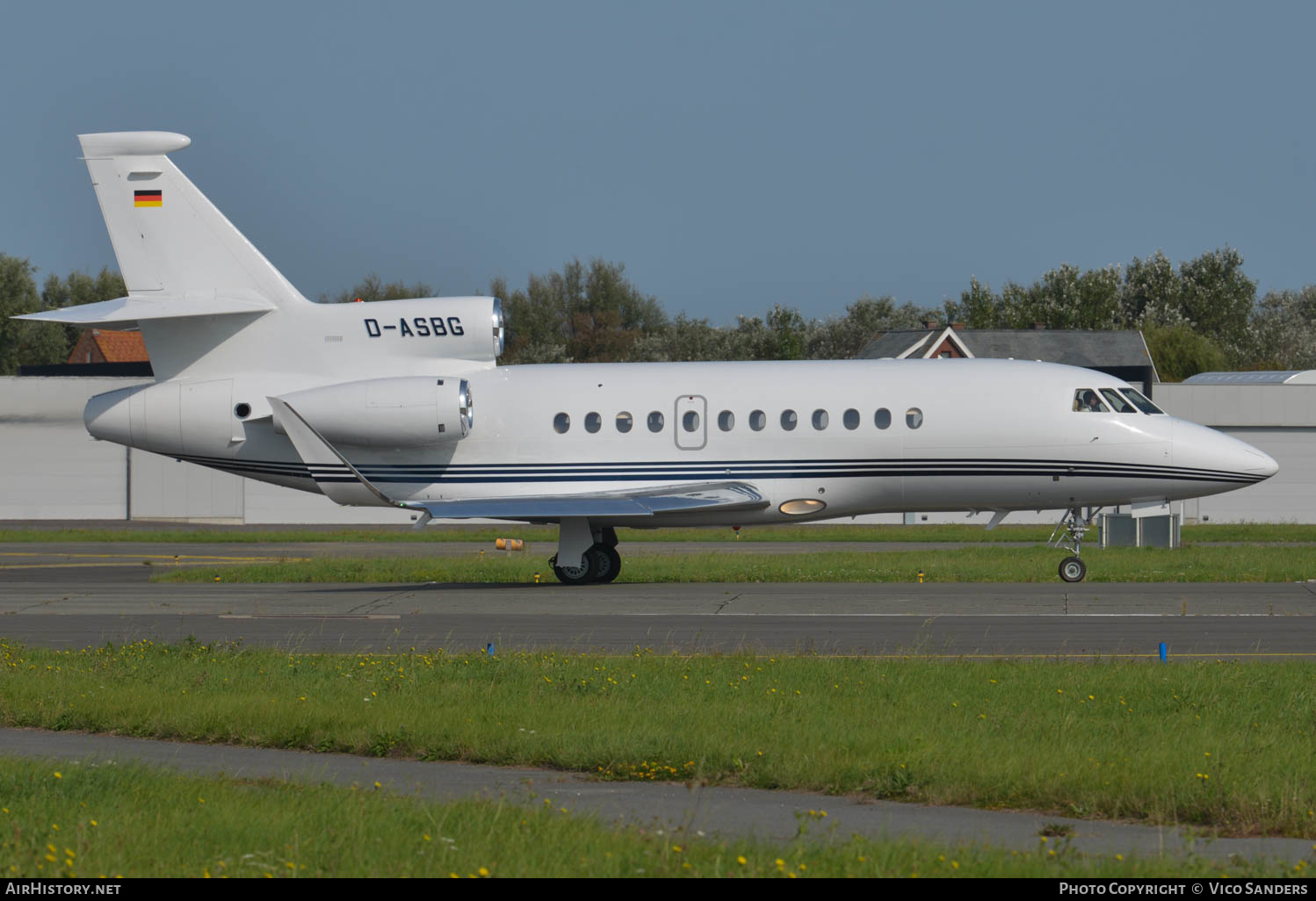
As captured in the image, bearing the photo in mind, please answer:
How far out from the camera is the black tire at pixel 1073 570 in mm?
24156

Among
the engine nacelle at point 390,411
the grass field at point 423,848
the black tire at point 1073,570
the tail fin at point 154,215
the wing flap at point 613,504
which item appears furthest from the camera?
the tail fin at point 154,215

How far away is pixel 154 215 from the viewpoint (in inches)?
989

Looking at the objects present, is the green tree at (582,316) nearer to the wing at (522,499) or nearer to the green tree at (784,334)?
the green tree at (784,334)

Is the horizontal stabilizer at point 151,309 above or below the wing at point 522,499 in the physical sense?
above

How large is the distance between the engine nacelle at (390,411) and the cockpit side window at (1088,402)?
10460 mm

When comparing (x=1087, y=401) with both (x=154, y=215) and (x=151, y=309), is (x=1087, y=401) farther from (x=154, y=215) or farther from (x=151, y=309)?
(x=154, y=215)

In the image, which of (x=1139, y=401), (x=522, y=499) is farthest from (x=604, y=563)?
(x=1139, y=401)

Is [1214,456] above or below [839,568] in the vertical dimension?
above

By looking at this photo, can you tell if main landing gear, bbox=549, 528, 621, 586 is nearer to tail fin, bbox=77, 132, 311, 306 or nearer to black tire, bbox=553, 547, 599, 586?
black tire, bbox=553, 547, 599, 586

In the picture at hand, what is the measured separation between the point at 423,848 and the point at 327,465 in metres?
18.5

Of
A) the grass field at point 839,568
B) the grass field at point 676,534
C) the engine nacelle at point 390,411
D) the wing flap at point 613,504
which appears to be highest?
the engine nacelle at point 390,411

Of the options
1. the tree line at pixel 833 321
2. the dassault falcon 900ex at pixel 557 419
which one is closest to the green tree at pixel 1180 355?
the tree line at pixel 833 321

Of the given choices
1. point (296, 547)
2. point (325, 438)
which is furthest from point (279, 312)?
point (296, 547)

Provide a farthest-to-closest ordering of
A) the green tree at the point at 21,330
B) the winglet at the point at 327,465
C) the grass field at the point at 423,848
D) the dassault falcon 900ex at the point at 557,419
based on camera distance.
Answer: the green tree at the point at 21,330
the winglet at the point at 327,465
the dassault falcon 900ex at the point at 557,419
the grass field at the point at 423,848
